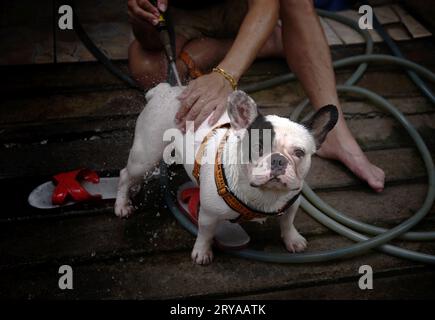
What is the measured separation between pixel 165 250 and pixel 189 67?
0.88 metres

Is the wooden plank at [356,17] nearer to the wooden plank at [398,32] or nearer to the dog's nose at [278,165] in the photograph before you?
the wooden plank at [398,32]

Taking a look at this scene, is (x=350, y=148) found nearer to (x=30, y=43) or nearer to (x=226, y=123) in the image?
(x=226, y=123)

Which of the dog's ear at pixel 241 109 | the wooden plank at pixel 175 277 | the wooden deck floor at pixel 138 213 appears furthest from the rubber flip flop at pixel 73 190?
the dog's ear at pixel 241 109

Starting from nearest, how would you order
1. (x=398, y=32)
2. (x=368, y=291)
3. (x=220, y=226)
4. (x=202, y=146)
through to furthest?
(x=202, y=146) → (x=368, y=291) → (x=220, y=226) → (x=398, y=32)

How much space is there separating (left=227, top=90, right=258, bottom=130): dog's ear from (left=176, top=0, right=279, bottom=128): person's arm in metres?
0.21

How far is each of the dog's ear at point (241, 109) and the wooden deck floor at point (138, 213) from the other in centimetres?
58

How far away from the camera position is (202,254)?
1.64 m

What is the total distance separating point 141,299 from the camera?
156 cm

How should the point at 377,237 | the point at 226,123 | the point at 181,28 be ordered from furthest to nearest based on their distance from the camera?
the point at 181,28, the point at 377,237, the point at 226,123

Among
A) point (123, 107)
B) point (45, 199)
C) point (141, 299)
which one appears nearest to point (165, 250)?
point (141, 299)

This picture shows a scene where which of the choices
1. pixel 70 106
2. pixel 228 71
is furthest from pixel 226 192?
pixel 70 106

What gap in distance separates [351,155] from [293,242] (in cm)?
53

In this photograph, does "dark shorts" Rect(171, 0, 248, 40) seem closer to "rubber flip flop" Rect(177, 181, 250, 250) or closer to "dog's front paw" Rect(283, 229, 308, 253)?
"rubber flip flop" Rect(177, 181, 250, 250)

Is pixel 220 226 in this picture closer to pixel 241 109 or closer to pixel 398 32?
pixel 241 109
